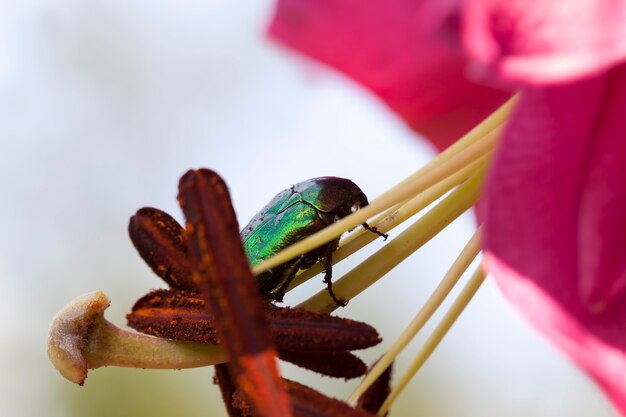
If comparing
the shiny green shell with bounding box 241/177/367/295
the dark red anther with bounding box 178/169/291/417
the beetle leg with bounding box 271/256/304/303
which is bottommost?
the dark red anther with bounding box 178/169/291/417

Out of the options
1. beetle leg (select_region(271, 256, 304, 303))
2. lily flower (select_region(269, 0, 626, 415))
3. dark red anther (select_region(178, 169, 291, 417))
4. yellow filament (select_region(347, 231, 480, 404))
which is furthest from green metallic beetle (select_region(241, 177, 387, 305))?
lily flower (select_region(269, 0, 626, 415))

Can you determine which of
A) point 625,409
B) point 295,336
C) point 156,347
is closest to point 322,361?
point 295,336

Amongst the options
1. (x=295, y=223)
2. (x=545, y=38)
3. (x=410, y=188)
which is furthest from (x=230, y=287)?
(x=295, y=223)

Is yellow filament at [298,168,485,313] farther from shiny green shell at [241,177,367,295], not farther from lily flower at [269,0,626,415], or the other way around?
lily flower at [269,0,626,415]

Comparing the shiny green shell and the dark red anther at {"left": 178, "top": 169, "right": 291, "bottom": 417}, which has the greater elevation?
the shiny green shell

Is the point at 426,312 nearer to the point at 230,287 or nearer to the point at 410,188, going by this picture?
the point at 410,188

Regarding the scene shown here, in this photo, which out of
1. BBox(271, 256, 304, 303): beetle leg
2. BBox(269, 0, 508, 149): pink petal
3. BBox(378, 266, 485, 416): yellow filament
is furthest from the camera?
BBox(271, 256, 304, 303): beetle leg
